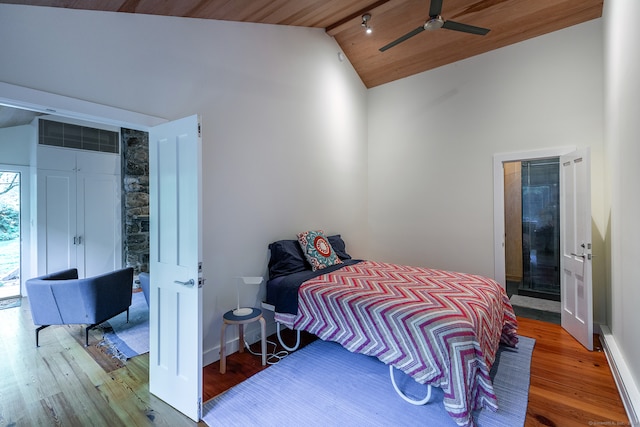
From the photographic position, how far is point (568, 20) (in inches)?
131

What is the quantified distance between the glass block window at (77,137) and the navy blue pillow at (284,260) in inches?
160

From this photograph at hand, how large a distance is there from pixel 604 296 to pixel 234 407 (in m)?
3.99

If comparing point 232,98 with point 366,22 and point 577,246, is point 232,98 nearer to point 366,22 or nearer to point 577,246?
point 366,22

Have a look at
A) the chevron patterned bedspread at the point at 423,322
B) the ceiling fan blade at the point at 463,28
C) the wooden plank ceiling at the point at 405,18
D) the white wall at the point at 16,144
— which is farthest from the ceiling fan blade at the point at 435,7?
the white wall at the point at 16,144

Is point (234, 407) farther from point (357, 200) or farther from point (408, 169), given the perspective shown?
point (408, 169)

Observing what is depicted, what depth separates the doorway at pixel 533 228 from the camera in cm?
490

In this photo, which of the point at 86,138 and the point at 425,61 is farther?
the point at 86,138

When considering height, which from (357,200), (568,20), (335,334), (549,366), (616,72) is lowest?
(549,366)

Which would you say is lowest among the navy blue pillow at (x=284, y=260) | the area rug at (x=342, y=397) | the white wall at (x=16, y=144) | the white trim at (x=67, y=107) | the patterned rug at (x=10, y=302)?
the area rug at (x=342, y=397)

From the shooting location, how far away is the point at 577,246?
3.04 m

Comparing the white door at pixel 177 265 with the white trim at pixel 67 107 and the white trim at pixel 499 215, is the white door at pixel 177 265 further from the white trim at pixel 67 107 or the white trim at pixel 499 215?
the white trim at pixel 499 215

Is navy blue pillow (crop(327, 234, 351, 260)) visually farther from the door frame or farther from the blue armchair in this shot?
the door frame

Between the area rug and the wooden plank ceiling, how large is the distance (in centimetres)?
303

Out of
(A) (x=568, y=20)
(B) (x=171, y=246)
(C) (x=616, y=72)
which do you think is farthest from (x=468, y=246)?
(B) (x=171, y=246)
